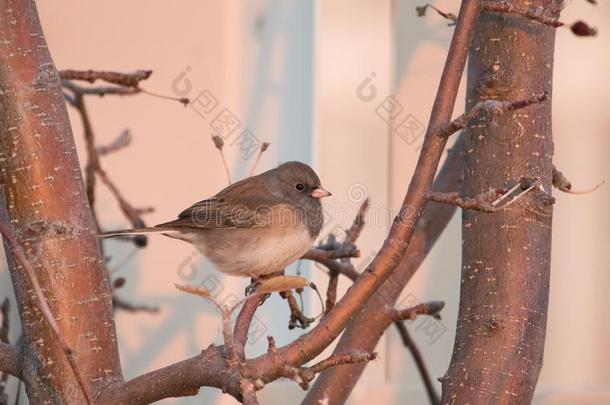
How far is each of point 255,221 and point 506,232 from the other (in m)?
0.65

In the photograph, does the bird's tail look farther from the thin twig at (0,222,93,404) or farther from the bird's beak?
the thin twig at (0,222,93,404)

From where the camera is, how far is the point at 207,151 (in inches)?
84.7

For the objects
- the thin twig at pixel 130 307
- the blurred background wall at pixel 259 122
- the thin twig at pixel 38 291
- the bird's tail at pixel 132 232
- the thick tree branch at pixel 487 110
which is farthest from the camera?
the blurred background wall at pixel 259 122

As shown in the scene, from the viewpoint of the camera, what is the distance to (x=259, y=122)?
7.06 feet

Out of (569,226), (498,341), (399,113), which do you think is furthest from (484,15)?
(569,226)

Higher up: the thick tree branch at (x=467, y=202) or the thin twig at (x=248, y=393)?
the thick tree branch at (x=467, y=202)

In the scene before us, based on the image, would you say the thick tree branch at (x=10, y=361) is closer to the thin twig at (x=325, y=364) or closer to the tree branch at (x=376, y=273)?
the tree branch at (x=376, y=273)

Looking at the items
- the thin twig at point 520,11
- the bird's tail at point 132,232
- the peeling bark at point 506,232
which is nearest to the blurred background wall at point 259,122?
the bird's tail at point 132,232

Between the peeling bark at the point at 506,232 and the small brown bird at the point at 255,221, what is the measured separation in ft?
1.61

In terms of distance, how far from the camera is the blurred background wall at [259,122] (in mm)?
2109

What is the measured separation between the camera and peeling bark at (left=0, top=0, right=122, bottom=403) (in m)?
1.11

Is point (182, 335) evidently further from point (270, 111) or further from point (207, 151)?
point (270, 111)

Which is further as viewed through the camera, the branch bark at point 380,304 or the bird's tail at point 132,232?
the bird's tail at point 132,232

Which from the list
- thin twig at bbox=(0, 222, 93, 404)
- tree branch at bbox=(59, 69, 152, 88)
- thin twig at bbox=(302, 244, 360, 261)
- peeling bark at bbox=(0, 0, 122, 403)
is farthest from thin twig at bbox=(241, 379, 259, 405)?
tree branch at bbox=(59, 69, 152, 88)
